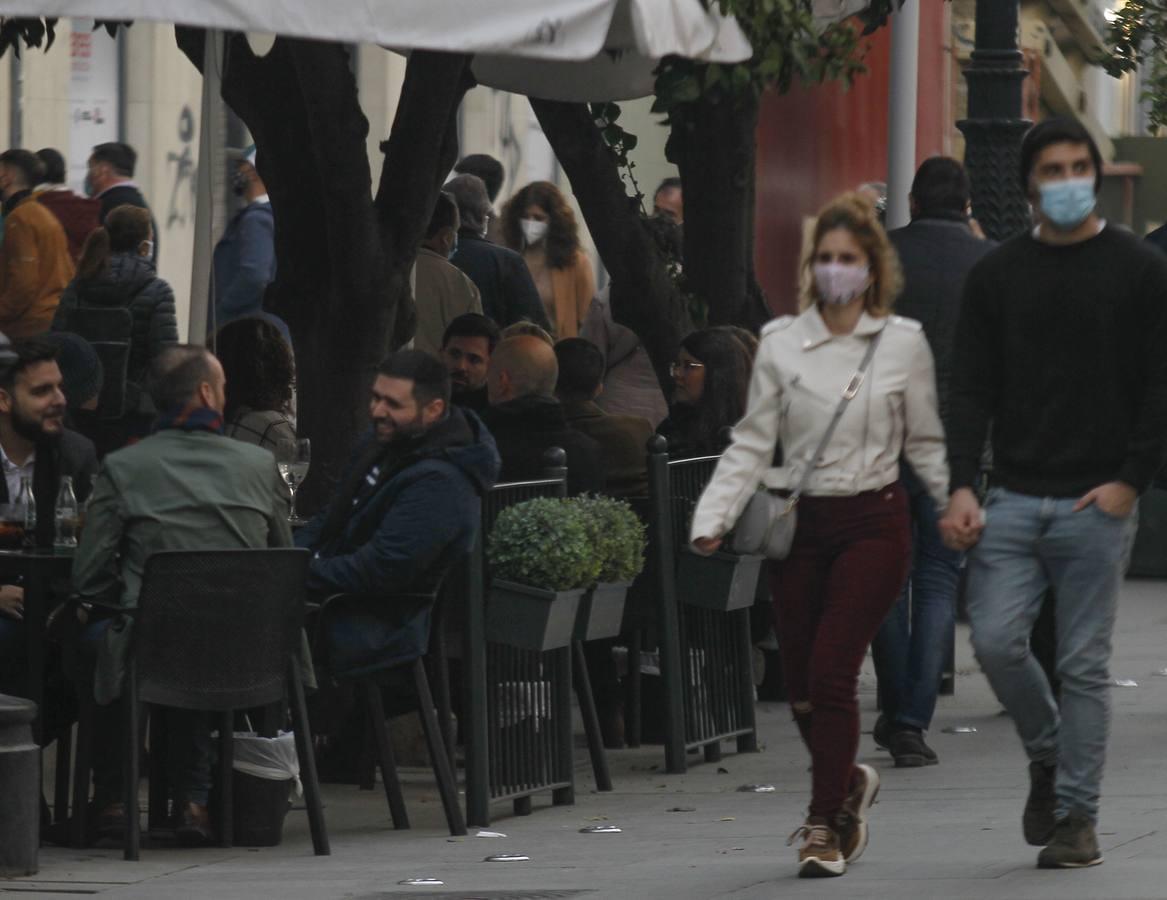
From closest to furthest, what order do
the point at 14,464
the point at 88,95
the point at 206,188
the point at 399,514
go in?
the point at 399,514
the point at 14,464
the point at 206,188
the point at 88,95

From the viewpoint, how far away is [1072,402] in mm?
6867

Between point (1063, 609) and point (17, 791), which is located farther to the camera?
point (17, 791)

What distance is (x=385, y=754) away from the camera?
866 centimetres

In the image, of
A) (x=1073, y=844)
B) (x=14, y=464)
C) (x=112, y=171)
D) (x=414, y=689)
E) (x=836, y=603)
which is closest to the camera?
(x=1073, y=844)

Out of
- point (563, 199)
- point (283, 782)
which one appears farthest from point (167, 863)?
point (563, 199)

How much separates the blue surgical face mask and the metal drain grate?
2063 mm

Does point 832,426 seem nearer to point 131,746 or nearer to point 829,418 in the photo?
point 829,418

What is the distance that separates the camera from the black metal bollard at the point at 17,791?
765cm

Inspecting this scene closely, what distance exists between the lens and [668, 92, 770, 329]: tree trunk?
39.1 ft

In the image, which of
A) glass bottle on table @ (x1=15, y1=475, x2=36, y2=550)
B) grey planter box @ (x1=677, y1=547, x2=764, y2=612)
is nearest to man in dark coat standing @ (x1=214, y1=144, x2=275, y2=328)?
grey planter box @ (x1=677, y1=547, x2=764, y2=612)

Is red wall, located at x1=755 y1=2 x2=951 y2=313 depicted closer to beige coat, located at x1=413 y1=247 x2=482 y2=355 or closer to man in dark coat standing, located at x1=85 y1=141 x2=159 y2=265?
man in dark coat standing, located at x1=85 y1=141 x2=159 y2=265

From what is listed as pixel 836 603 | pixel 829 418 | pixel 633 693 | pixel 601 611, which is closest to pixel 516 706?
Answer: pixel 601 611

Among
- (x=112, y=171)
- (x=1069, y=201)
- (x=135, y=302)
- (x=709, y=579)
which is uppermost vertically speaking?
(x=112, y=171)

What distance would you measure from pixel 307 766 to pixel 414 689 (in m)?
0.51
